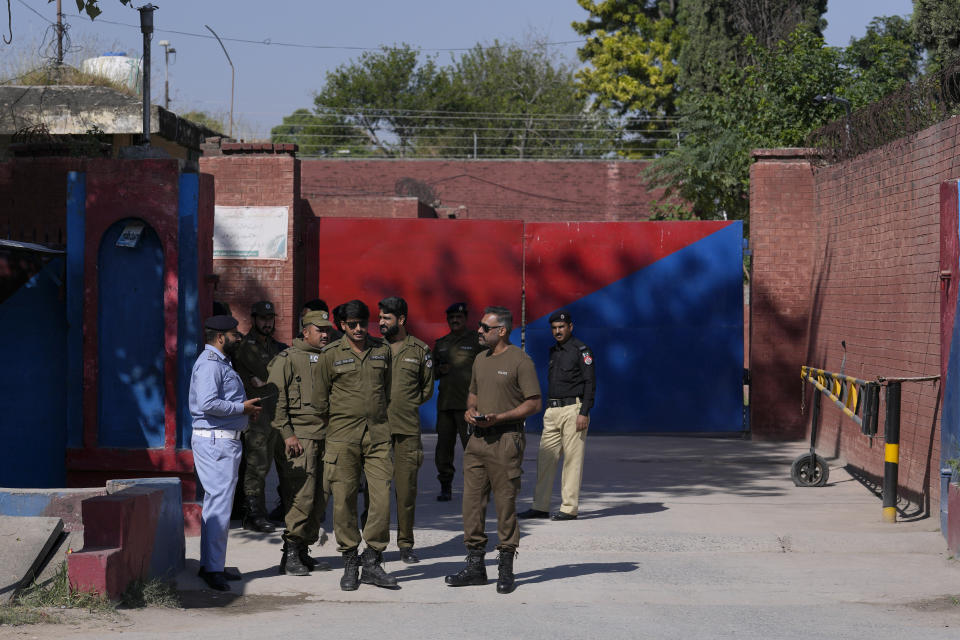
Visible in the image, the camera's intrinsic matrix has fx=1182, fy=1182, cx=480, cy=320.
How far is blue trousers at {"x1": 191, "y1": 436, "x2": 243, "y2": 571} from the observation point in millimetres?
8141

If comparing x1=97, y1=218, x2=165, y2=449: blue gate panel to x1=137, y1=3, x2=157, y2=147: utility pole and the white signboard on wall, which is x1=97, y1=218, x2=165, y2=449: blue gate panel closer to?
x1=137, y1=3, x2=157, y2=147: utility pole

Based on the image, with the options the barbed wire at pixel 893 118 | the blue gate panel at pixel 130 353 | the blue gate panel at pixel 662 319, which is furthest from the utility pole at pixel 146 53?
the barbed wire at pixel 893 118

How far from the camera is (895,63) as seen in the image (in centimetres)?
2416

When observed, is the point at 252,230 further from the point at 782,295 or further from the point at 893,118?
the point at 893,118

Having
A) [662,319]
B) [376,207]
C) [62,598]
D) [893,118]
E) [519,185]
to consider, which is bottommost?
[62,598]

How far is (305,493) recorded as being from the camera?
27.9 feet

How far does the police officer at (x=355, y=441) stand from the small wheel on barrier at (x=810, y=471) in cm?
589

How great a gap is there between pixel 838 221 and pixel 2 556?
10.8m

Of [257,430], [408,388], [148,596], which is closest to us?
[148,596]

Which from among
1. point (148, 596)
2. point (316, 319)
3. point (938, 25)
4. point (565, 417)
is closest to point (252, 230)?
point (565, 417)

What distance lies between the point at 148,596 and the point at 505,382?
278 cm

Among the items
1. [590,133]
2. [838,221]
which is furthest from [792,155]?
[590,133]

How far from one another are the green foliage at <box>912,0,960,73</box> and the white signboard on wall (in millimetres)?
12759

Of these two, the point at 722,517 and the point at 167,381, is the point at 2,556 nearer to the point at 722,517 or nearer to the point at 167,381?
the point at 167,381
